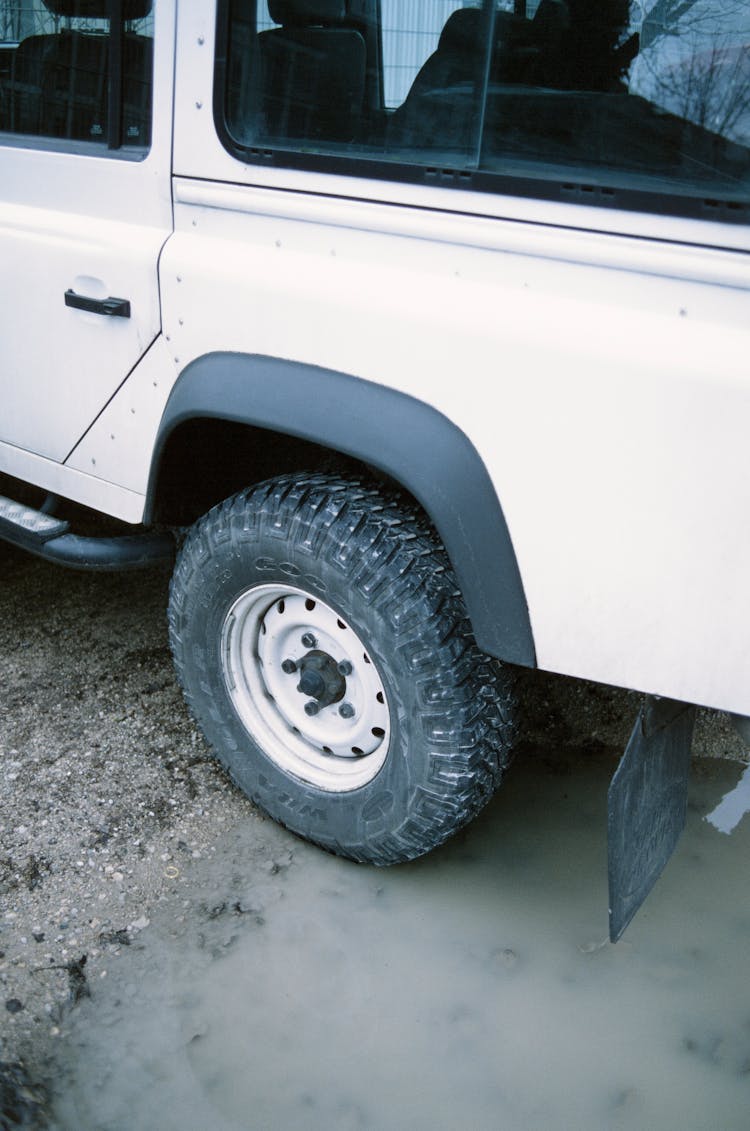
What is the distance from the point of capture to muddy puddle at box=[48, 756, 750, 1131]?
1.89 m

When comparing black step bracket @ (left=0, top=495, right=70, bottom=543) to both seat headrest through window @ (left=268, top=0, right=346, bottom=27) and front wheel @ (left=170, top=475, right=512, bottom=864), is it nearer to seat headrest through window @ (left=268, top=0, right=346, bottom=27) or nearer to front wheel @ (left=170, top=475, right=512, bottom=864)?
front wheel @ (left=170, top=475, right=512, bottom=864)

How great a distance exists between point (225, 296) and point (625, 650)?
1.03m

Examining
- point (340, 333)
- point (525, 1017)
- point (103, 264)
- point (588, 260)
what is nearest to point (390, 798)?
point (525, 1017)

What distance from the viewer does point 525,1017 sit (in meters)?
2.05

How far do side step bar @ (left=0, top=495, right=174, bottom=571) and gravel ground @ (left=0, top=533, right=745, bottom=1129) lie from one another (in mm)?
530

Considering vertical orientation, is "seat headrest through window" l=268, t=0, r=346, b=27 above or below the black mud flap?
above

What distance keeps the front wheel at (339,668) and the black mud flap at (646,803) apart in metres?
0.30

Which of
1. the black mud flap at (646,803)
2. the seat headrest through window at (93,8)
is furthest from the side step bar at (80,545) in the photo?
the black mud flap at (646,803)

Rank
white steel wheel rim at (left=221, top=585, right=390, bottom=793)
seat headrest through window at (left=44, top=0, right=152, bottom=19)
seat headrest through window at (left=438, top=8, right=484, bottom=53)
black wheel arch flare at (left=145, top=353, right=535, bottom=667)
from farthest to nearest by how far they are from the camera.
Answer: white steel wheel rim at (left=221, top=585, right=390, bottom=793)
seat headrest through window at (left=44, top=0, right=152, bottom=19)
black wheel arch flare at (left=145, top=353, right=535, bottom=667)
seat headrest through window at (left=438, top=8, right=484, bottom=53)

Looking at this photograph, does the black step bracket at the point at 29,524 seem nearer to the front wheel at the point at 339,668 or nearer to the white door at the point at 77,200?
the white door at the point at 77,200

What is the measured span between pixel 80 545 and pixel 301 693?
69 centimetres

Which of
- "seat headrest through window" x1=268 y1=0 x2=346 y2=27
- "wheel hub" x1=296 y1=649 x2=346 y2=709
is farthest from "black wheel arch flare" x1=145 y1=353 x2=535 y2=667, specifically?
"seat headrest through window" x1=268 y1=0 x2=346 y2=27

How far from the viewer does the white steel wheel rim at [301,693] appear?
7.39 feet

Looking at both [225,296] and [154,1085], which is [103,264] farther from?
[154,1085]
